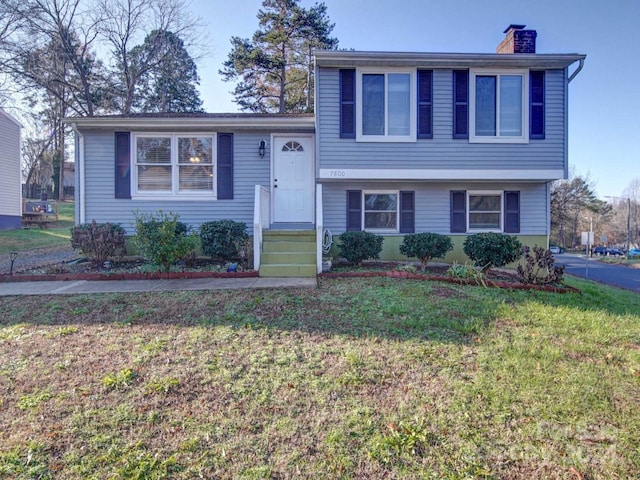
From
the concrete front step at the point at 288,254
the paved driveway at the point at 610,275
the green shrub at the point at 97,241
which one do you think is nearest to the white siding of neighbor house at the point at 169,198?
the green shrub at the point at 97,241

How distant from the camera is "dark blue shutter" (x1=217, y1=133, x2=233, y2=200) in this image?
9266 mm

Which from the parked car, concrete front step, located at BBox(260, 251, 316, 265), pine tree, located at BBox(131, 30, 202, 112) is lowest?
the parked car

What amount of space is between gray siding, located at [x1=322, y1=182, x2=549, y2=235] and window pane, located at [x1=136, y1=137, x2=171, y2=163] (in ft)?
13.4

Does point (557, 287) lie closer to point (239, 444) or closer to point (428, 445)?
point (428, 445)

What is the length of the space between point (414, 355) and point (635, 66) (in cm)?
1755

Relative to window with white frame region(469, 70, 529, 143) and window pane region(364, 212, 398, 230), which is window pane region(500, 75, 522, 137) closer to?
window with white frame region(469, 70, 529, 143)

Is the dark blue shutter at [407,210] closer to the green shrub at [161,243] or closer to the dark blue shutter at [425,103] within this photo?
the dark blue shutter at [425,103]

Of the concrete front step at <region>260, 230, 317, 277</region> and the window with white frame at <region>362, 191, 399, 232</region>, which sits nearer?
the concrete front step at <region>260, 230, 317, 277</region>

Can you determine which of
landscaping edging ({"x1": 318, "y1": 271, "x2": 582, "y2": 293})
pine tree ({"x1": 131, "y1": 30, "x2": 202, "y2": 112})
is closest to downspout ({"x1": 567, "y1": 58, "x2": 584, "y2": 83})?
landscaping edging ({"x1": 318, "y1": 271, "x2": 582, "y2": 293})

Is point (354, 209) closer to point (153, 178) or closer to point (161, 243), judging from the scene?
point (161, 243)

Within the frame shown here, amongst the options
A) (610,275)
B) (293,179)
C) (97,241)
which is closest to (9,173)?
(97,241)

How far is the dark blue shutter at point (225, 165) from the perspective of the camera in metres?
9.27

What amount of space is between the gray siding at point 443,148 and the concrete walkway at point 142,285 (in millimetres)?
3617

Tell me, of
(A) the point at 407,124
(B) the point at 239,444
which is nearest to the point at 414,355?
(B) the point at 239,444
